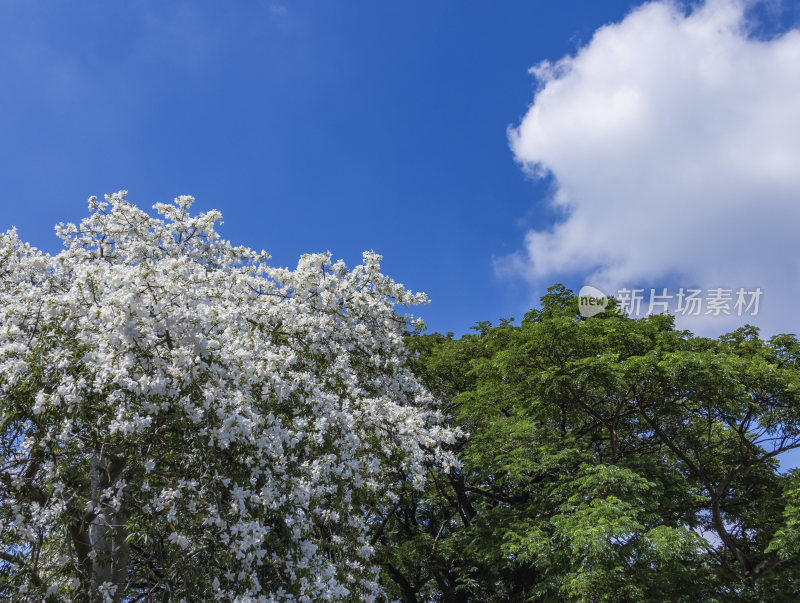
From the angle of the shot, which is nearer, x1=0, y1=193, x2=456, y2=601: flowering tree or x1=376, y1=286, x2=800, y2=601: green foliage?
x1=0, y1=193, x2=456, y2=601: flowering tree

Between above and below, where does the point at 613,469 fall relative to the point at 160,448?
above

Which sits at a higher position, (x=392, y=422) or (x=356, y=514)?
(x=392, y=422)

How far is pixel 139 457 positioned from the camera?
6.30 meters

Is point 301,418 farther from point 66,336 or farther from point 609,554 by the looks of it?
point 609,554

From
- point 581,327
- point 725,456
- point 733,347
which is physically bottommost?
point 725,456

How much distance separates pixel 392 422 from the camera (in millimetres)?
9977

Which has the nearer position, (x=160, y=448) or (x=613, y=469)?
(x=160, y=448)

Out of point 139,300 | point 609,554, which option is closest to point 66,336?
point 139,300

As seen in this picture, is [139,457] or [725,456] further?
[725,456]

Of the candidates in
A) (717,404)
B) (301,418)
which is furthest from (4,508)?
(717,404)

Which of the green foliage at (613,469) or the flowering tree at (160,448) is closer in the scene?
the flowering tree at (160,448)

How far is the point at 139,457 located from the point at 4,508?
1619 mm

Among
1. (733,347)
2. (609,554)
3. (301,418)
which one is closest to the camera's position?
(301,418)

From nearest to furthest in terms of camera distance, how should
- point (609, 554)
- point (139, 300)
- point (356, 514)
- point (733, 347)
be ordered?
point (139, 300) → point (356, 514) → point (609, 554) → point (733, 347)
